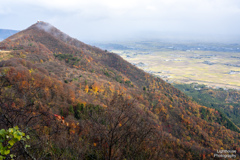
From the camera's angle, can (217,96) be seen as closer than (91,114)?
No

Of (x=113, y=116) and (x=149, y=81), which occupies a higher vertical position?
(x=113, y=116)

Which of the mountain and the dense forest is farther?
the dense forest

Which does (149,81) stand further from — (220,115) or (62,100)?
(62,100)

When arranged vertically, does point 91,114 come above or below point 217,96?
above

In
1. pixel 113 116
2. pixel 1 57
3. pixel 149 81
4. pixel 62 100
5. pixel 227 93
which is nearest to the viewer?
pixel 113 116

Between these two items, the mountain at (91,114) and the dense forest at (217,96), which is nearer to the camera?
the mountain at (91,114)

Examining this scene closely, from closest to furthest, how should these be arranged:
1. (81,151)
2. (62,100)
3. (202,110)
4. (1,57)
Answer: (81,151) < (62,100) < (1,57) < (202,110)

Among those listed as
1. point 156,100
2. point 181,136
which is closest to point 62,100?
point 181,136

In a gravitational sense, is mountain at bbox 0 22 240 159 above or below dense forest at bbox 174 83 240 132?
above
